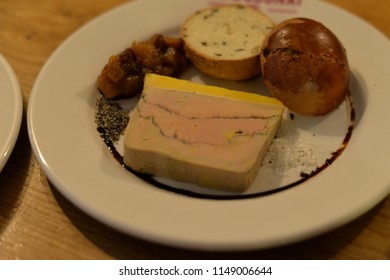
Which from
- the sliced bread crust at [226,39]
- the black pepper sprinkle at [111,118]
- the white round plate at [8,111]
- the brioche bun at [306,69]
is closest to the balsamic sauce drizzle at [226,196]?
the black pepper sprinkle at [111,118]

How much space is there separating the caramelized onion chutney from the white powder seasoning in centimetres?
53

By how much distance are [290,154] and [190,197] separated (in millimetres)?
384

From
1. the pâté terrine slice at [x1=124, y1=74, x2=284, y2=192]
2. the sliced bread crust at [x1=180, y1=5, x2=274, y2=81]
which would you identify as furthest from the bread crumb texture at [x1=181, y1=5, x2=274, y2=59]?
the pâté terrine slice at [x1=124, y1=74, x2=284, y2=192]

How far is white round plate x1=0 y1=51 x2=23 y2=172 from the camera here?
4.87 ft

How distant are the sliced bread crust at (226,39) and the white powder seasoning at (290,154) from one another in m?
0.32

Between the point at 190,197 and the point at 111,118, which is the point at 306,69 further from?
the point at 111,118

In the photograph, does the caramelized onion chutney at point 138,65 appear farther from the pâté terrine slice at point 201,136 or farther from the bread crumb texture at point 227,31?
the pâté terrine slice at point 201,136

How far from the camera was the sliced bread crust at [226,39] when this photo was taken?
1.82 meters

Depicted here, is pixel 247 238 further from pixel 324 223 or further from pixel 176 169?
pixel 176 169

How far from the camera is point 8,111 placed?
1616 millimetres

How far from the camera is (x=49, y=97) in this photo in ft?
5.49

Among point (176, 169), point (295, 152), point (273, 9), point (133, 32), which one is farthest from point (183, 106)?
point (273, 9)

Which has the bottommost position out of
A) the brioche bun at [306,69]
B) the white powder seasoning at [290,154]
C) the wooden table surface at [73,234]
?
the wooden table surface at [73,234]

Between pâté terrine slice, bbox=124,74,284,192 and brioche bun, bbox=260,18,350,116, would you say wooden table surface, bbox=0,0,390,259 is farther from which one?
brioche bun, bbox=260,18,350,116
